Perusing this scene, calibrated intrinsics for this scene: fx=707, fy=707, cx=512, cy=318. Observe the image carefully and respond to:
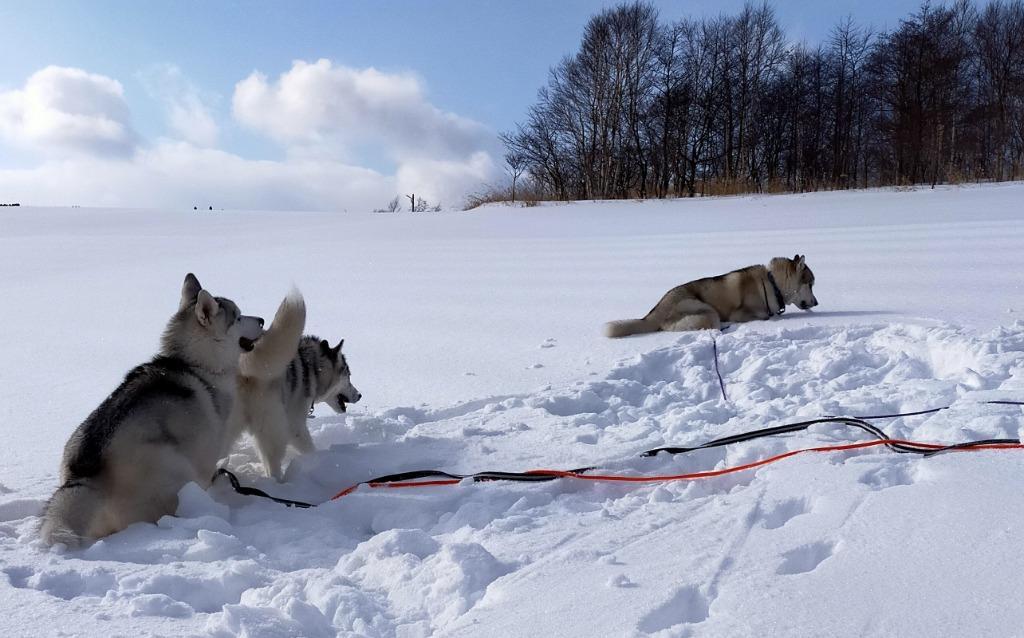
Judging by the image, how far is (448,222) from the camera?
2012 cm

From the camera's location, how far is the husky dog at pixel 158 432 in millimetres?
3092

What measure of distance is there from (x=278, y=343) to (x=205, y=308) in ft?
1.58

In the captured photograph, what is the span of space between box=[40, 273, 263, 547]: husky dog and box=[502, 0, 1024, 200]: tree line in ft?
75.0

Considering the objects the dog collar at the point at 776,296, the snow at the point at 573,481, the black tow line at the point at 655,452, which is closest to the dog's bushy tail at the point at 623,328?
the snow at the point at 573,481

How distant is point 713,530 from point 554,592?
30.2 inches

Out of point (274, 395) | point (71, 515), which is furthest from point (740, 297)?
point (71, 515)

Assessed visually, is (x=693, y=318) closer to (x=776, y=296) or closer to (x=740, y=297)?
(x=740, y=297)

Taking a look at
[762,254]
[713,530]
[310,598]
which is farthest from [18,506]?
[762,254]

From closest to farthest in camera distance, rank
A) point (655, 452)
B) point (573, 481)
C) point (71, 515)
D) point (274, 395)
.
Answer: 1. point (71, 515)
2. point (573, 481)
3. point (655, 452)
4. point (274, 395)

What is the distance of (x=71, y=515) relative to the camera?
9.86ft

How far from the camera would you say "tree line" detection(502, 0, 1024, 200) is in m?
26.4

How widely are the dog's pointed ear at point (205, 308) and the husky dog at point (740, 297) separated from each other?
15.6 feet

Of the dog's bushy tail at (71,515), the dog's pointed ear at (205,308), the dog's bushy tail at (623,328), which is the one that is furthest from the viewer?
the dog's bushy tail at (623,328)

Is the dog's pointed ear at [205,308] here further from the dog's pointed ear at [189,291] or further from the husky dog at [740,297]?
the husky dog at [740,297]
